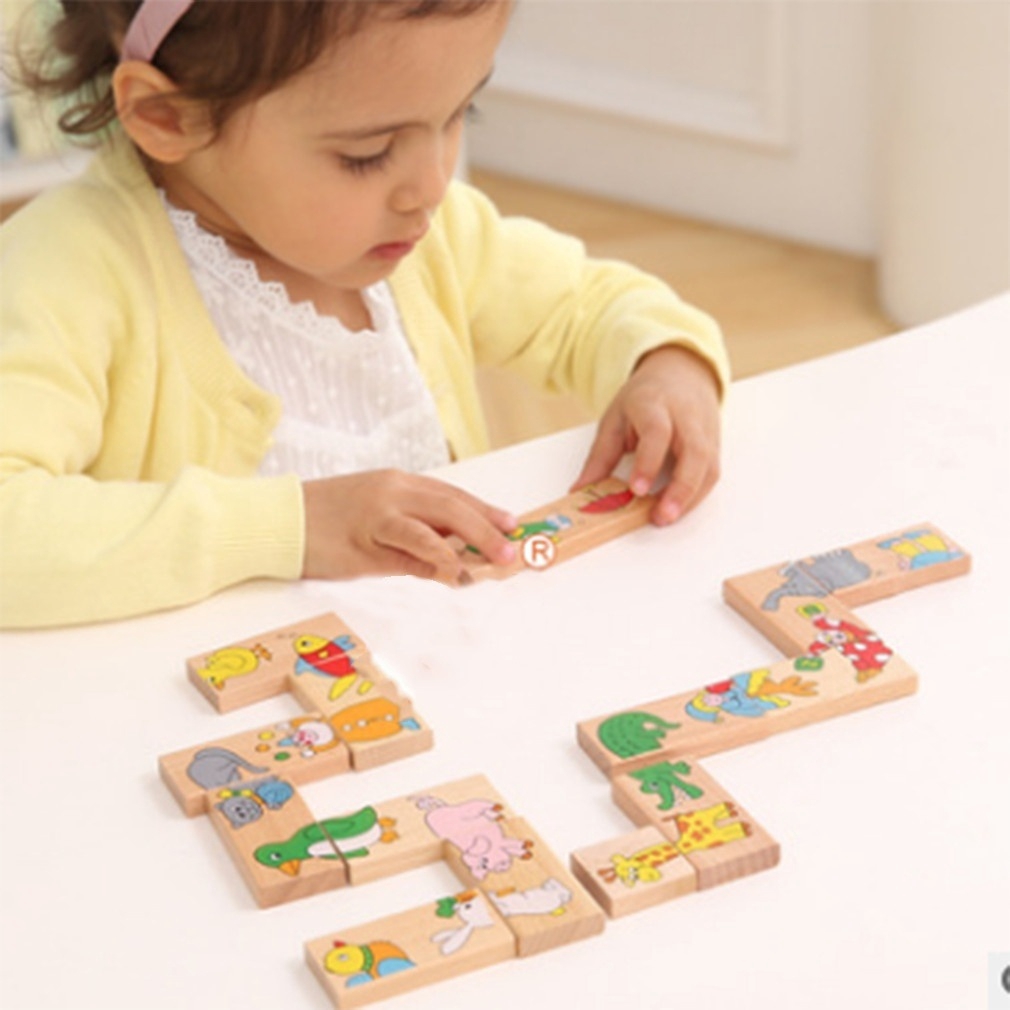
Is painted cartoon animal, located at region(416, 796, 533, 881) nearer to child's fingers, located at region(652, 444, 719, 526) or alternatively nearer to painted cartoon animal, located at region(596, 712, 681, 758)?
painted cartoon animal, located at region(596, 712, 681, 758)

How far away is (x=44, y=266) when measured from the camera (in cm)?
124

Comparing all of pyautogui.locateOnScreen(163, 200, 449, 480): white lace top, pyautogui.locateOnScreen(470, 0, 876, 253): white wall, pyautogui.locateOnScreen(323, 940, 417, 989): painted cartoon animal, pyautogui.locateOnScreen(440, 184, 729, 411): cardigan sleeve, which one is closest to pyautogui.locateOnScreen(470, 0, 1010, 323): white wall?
pyautogui.locateOnScreen(470, 0, 876, 253): white wall

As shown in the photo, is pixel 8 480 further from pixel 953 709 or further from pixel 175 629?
pixel 953 709

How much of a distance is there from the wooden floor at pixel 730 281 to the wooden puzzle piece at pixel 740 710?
1564mm

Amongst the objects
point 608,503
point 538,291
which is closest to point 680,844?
point 608,503

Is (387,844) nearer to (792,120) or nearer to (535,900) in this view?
(535,900)

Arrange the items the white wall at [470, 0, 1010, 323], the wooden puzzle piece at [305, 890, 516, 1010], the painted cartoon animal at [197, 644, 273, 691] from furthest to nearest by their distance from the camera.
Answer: the white wall at [470, 0, 1010, 323] → the painted cartoon animal at [197, 644, 273, 691] → the wooden puzzle piece at [305, 890, 516, 1010]

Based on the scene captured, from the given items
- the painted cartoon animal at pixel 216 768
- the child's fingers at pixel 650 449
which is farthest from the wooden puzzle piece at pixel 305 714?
the child's fingers at pixel 650 449

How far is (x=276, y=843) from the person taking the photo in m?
0.84

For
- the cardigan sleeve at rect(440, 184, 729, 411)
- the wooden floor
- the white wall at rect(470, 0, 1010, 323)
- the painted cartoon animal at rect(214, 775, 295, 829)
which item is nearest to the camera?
the painted cartoon animal at rect(214, 775, 295, 829)

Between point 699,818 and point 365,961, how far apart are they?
0.16 metres

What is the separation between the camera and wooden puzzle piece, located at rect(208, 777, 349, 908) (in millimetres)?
822

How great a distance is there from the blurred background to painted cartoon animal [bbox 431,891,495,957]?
5.60 ft

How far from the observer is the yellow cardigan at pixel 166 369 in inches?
42.0
